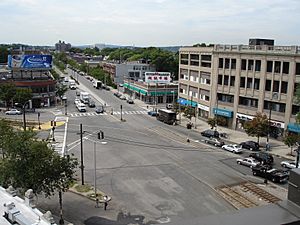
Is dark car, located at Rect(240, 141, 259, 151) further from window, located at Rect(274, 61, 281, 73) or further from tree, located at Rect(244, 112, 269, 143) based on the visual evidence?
window, located at Rect(274, 61, 281, 73)

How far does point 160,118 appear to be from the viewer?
2699 inches

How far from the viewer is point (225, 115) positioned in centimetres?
6406

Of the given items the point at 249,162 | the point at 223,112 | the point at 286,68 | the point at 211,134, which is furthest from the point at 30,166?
the point at 223,112

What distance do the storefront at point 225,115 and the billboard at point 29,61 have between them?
45024 mm

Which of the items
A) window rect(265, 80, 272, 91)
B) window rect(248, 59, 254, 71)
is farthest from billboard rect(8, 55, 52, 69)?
window rect(265, 80, 272, 91)

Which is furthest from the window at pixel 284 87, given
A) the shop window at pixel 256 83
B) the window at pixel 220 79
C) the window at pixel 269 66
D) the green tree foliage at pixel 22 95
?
the green tree foliage at pixel 22 95

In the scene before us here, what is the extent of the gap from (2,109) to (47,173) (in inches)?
2256

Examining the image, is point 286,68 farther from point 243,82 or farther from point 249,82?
point 243,82

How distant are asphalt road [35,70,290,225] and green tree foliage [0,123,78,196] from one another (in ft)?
12.0

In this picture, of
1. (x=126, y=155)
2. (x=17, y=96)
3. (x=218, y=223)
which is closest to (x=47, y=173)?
(x=126, y=155)

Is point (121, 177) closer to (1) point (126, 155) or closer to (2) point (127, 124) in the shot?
(1) point (126, 155)

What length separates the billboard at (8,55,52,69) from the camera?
8219 centimetres

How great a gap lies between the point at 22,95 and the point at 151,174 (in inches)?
1875

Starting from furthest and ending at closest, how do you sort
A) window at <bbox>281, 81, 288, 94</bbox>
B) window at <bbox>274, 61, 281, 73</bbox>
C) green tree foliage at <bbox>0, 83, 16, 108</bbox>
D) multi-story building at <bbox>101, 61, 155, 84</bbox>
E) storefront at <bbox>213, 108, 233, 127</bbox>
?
multi-story building at <bbox>101, 61, 155, 84</bbox> < green tree foliage at <bbox>0, 83, 16, 108</bbox> < storefront at <bbox>213, 108, 233, 127</bbox> < window at <bbox>274, 61, 281, 73</bbox> < window at <bbox>281, 81, 288, 94</bbox>
